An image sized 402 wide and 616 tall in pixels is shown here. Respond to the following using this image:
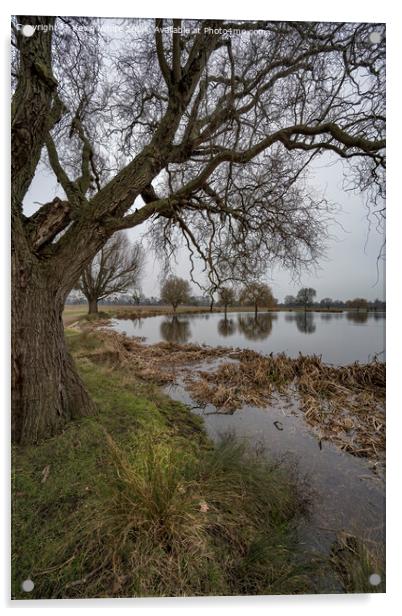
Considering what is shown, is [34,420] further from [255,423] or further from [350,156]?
[350,156]

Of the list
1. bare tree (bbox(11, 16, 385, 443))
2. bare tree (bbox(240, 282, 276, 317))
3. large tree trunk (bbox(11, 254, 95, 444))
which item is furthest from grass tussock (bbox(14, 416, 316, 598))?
bare tree (bbox(240, 282, 276, 317))

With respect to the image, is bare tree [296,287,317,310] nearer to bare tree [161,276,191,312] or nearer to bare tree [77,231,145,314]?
bare tree [161,276,191,312]

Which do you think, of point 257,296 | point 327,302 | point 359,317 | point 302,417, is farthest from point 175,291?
point 302,417

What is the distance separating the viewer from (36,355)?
181 centimetres

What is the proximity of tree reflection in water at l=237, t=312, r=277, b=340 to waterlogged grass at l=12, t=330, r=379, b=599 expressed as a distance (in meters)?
1.01

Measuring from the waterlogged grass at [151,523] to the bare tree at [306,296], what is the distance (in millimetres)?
1325

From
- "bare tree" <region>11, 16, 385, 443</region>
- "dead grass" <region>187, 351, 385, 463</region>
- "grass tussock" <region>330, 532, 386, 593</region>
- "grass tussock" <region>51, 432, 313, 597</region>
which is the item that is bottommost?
"grass tussock" <region>330, 532, 386, 593</region>

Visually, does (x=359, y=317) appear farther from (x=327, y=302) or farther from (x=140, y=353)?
(x=140, y=353)

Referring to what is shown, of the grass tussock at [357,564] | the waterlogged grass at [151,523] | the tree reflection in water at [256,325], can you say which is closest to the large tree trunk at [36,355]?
the waterlogged grass at [151,523]

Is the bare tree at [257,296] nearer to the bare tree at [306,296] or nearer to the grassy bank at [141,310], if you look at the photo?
the grassy bank at [141,310]

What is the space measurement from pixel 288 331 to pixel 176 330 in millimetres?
1046

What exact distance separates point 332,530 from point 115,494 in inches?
55.5

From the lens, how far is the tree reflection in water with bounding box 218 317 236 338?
2.21 metres

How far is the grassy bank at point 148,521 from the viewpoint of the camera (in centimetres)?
127
